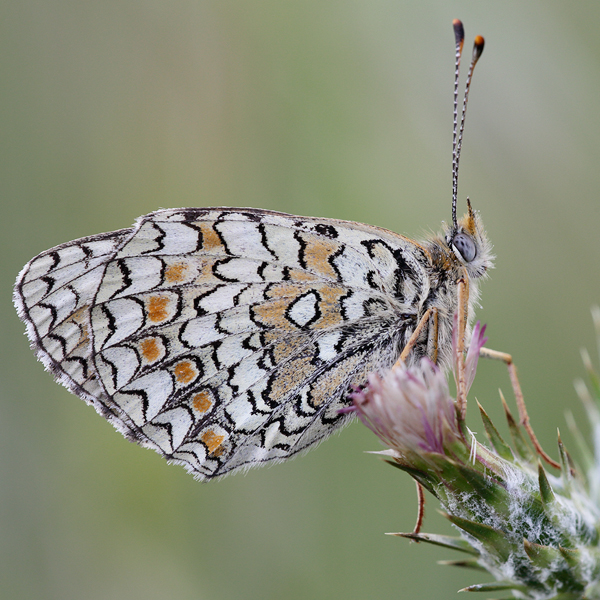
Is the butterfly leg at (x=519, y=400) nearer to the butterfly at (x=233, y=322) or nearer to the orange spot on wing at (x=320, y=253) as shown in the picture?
the butterfly at (x=233, y=322)

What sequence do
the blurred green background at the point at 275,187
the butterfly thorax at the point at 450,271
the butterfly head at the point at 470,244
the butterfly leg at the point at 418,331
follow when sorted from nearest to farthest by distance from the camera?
the butterfly leg at the point at 418,331
the butterfly thorax at the point at 450,271
the butterfly head at the point at 470,244
the blurred green background at the point at 275,187

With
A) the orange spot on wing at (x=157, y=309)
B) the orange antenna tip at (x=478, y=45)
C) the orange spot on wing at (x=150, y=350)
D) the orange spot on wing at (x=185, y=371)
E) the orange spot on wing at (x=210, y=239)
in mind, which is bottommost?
the orange spot on wing at (x=185, y=371)

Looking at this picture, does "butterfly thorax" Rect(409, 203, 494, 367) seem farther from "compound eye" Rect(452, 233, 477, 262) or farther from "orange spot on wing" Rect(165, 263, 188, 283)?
"orange spot on wing" Rect(165, 263, 188, 283)

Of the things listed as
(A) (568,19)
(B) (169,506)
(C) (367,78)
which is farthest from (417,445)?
(C) (367,78)

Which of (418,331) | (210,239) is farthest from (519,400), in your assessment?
(210,239)

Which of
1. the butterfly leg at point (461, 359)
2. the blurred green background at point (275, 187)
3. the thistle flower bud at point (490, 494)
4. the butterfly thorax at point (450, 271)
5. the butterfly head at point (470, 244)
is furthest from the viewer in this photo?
the blurred green background at point (275, 187)

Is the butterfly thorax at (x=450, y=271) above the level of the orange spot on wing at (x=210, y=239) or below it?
below

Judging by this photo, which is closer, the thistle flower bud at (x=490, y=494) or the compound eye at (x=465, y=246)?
the thistle flower bud at (x=490, y=494)

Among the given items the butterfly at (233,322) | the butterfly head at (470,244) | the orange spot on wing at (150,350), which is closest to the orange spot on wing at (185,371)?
the butterfly at (233,322)
